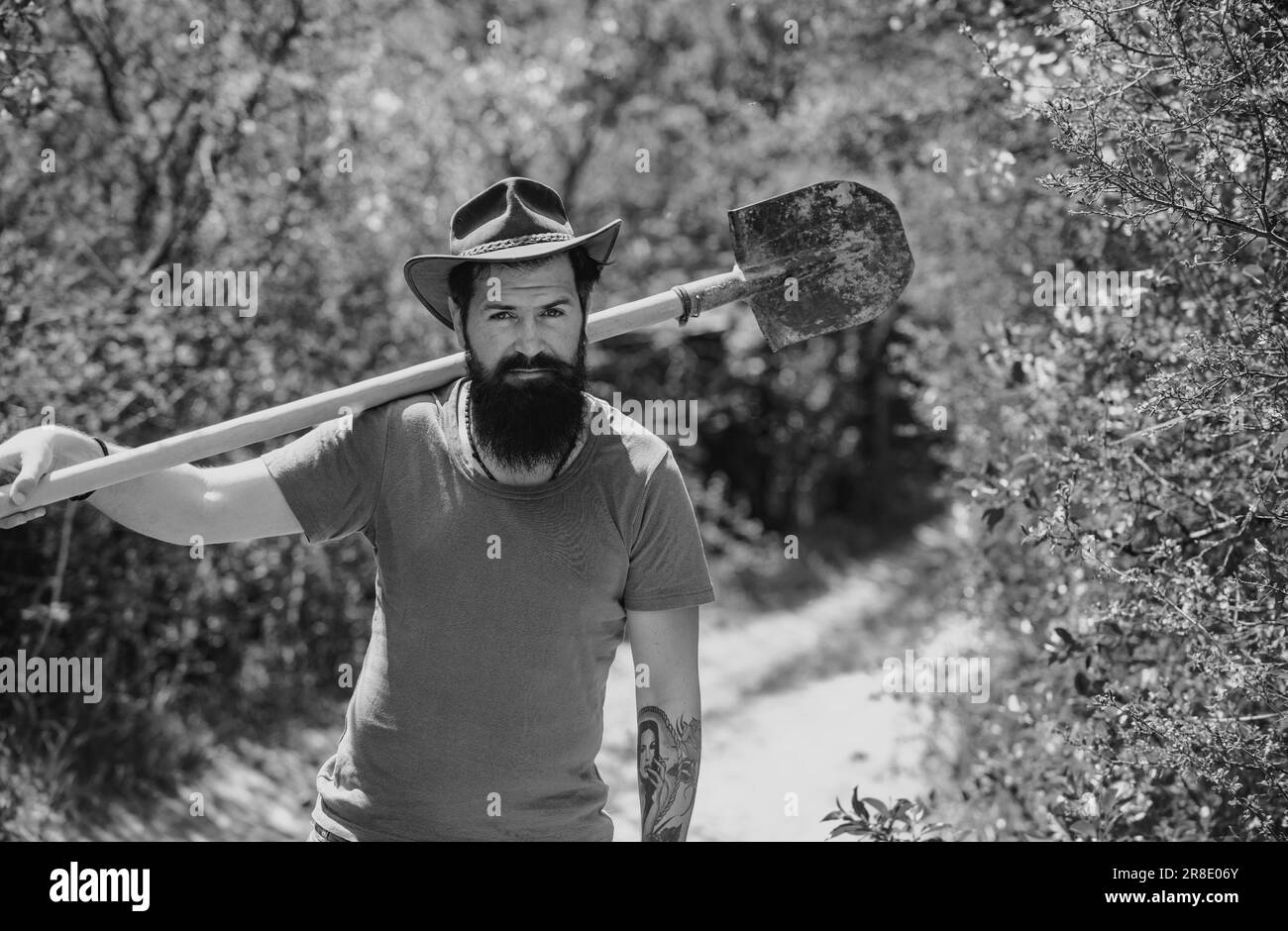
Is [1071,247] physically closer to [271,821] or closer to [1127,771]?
[1127,771]

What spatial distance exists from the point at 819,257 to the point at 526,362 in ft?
3.11

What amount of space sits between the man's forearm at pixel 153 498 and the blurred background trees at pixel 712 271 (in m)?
1.58

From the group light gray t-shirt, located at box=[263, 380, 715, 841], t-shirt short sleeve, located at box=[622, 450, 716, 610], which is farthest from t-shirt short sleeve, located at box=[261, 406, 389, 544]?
t-shirt short sleeve, located at box=[622, 450, 716, 610]

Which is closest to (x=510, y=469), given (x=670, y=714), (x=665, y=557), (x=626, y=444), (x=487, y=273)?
(x=626, y=444)

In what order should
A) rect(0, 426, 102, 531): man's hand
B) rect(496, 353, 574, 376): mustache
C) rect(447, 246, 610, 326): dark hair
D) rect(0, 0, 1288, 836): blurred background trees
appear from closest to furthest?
rect(0, 426, 102, 531): man's hand
rect(496, 353, 574, 376): mustache
rect(447, 246, 610, 326): dark hair
rect(0, 0, 1288, 836): blurred background trees

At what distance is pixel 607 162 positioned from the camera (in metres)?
8.55

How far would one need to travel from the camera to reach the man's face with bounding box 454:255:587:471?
2.47m

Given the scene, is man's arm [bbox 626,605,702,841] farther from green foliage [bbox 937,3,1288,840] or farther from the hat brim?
green foliage [bbox 937,3,1288,840]

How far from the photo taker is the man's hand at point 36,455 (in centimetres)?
236

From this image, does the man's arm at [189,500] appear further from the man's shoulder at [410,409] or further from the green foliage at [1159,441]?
the green foliage at [1159,441]

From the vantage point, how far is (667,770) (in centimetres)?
243

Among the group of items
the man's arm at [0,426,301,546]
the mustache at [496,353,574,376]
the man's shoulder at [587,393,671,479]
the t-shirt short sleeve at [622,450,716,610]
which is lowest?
the t-shirt short sleeve at [622,450,716,610]

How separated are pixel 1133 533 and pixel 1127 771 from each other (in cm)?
59

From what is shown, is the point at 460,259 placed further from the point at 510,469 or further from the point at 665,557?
the point at 665,557
